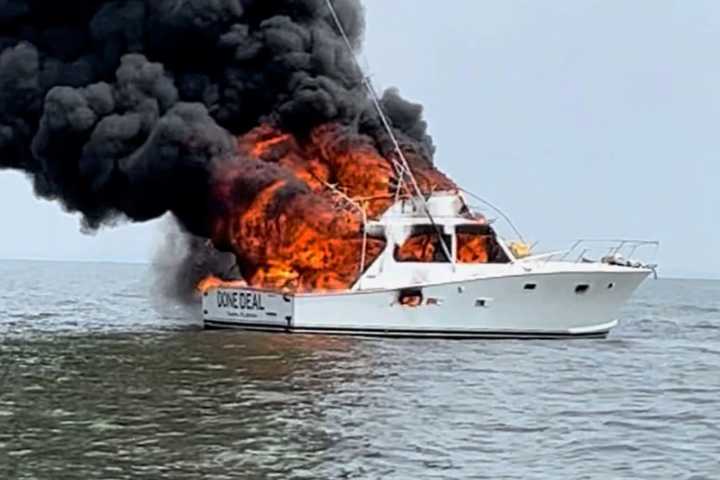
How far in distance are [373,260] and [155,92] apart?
1336cm

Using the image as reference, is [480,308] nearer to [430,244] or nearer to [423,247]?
[430,244]

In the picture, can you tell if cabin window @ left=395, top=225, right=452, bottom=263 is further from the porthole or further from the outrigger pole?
the porthole

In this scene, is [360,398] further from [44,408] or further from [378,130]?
[378,130]

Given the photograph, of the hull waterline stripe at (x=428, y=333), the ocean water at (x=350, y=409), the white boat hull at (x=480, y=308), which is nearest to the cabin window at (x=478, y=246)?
the white boat hull at (x=480, y=308)

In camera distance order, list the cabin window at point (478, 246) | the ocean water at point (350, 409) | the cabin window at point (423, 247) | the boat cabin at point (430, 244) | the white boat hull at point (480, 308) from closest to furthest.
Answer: the ocean water at point (350, 409)
the white boat hull at point (480, 308)
the boat cabin at point (430, 244)
the cabin window at point (478, 246)
the cabin window at point (423, 247)

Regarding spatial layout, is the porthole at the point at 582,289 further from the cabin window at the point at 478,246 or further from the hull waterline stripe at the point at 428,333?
Answer: the cabin window at the point at 478,246

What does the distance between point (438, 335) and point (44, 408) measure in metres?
21.0

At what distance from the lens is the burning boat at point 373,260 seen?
4366 centimetres

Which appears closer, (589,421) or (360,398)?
(589,421)

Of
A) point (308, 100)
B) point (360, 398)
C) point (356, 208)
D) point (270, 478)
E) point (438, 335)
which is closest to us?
point (270, 478)

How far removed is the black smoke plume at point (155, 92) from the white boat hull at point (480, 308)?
32.5 feet

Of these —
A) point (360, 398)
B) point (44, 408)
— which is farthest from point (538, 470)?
point (44, 408)

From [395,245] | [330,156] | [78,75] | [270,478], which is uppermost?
[78,75]

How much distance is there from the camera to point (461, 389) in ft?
102
